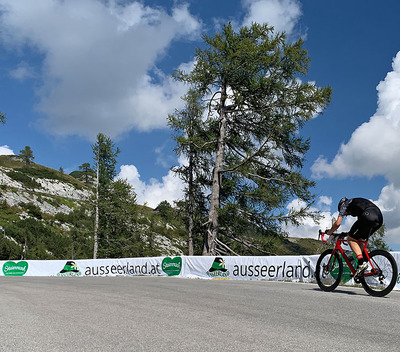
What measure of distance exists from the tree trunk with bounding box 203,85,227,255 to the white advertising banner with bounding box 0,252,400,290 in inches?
143

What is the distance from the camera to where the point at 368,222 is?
7.11 metres

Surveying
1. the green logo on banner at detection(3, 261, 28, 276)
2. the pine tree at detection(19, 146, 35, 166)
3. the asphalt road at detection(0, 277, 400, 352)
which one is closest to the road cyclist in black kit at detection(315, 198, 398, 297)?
the asphalt road at detection(0, 277, 400, 352)

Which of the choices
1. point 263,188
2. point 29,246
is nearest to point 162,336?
point 263,188

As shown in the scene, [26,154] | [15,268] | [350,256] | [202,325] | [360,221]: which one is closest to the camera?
[202,325]

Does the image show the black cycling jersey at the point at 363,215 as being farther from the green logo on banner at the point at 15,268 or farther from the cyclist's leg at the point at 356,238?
the green logo on banner at the point at 15,268

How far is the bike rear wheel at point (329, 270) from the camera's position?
7.91m

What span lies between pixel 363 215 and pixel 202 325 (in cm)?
427

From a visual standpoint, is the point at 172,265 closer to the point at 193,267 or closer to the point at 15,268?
the point at 193,267

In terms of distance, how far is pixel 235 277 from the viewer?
55.7 feet

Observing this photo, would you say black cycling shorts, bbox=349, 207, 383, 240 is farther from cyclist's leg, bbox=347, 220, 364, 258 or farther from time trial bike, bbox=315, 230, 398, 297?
time trial bike, bbox=315, 230, 398, 297

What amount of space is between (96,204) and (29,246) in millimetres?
12606

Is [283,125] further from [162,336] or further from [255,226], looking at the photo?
[162,336]

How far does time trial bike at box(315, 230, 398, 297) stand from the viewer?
7121 millimetres

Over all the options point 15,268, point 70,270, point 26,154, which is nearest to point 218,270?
point 70,270
